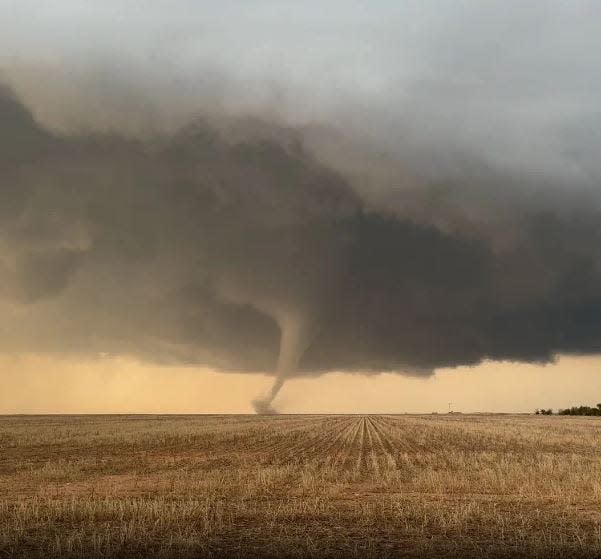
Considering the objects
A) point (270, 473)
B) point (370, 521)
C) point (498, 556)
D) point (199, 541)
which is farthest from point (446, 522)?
point (270, 473)

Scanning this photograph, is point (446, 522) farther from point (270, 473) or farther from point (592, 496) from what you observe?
point (270, 473)

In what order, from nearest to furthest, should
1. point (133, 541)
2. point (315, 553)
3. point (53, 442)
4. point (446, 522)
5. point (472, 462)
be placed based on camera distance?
point (315, 553) < point (133, 541) < point (446, 522) < point (472, 462) < point (53, 442)

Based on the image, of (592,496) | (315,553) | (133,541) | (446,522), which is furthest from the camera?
(592,496)

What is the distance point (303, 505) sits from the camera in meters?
18.2

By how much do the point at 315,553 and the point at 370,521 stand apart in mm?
3803

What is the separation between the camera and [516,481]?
2419cm

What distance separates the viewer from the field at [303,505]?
13.5 m

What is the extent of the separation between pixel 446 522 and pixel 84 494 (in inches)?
486

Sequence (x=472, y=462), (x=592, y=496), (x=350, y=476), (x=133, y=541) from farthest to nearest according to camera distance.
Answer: (x=472, y=462)
(x=350, y=476)
(x=592, y=496)
(x=133, y=541)

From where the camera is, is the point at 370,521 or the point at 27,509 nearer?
the point at 370,521

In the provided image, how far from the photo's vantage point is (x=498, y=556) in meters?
12.7

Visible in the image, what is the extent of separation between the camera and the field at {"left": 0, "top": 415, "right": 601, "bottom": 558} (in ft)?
44.2

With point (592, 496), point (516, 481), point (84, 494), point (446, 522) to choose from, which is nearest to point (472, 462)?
point (516, 481)

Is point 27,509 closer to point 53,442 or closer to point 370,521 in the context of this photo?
point 370,521
